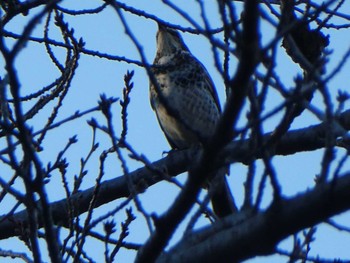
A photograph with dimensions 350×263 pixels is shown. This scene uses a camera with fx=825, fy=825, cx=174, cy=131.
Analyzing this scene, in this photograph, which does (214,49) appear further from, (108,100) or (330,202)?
(108,100)

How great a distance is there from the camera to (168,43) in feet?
23.3

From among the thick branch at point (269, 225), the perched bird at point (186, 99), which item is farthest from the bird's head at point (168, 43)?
the thick branch at point (269, 225)

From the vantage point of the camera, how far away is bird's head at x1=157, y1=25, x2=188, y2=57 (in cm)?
711

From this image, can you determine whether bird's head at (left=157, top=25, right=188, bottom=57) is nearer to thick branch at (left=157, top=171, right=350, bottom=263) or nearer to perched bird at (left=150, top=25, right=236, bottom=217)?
perched bird at (left=150, top=25, right=236, bottom=217)

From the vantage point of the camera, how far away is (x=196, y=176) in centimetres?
210

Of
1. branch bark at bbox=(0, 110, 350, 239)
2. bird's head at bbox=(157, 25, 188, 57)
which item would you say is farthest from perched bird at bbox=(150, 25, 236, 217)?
branch bark at bbox=(0, 110, 350, 239)

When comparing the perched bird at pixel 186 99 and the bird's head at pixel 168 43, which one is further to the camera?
the bird's head at pixel 168 43

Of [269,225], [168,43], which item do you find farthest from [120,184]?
[168,43]

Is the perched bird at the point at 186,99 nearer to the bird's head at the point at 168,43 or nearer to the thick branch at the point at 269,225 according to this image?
the bird's head at the point at 168,43

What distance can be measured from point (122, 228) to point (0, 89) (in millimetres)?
1252

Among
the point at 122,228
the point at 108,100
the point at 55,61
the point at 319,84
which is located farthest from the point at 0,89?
the point at 55,61

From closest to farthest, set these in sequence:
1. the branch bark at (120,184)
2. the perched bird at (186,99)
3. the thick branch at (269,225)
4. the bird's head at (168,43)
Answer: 1. the thick branch at (269,225)
2. the branch bark at (120,184)
3. the perched bird at (186,99)
4. the bird's head at (168,43)

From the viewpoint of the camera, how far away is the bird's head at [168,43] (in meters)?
7.11

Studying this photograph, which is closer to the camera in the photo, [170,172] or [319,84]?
[319,84]
